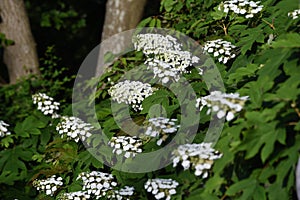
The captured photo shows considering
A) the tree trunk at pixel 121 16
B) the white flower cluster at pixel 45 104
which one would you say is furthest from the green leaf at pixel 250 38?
the tree trunk at pixel 121 16

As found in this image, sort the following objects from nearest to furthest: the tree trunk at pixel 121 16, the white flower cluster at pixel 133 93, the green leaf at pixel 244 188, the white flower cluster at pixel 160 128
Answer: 1. the green leaf at pixel 244 188
2. the white flower cluster at pixel 160 128
3. the white flower cluster at pixel 133 93
4. the tree trunk at pixel 121 16

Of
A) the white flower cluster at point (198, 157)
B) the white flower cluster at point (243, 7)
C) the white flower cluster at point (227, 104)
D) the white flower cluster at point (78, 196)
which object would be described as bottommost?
the white flower cluster at point (78, 196)

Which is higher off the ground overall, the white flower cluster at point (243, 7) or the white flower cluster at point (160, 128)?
the white flower cluster at point (243, 7)

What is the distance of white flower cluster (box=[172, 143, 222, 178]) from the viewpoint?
185 cm

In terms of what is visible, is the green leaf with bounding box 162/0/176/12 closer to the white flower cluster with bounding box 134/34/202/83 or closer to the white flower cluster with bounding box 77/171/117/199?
the white flower cluster with bounding box 134/34/202/83

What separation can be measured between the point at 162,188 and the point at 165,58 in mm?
805

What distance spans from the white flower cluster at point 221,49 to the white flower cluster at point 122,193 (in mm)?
807

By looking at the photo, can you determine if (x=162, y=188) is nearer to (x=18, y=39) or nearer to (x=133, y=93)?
(x=133, y=93)

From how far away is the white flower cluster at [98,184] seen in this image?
2.17 m

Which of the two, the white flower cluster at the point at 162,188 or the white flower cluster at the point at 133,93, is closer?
the white flower cluster at the point at 162,188

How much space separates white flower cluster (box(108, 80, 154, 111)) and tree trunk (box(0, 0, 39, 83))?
9.13 feet

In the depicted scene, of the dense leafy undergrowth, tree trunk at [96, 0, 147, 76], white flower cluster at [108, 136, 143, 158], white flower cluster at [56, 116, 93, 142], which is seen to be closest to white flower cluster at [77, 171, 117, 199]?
the dense leafy undergrowth

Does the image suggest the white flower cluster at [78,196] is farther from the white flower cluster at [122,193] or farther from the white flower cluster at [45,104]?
the white flower cluster at [45,104]

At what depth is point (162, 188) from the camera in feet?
6.44
